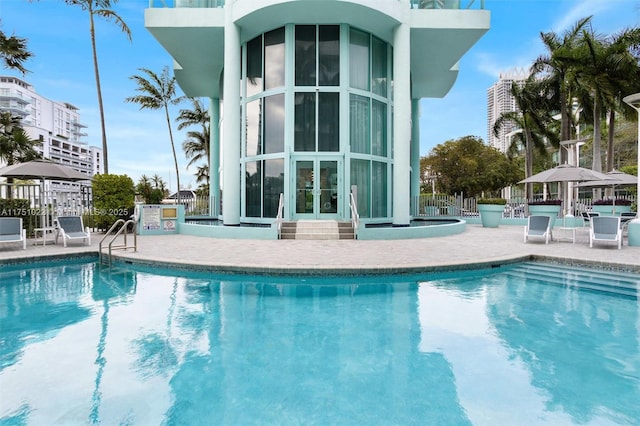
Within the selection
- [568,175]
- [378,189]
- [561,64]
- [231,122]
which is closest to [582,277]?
[568,175]

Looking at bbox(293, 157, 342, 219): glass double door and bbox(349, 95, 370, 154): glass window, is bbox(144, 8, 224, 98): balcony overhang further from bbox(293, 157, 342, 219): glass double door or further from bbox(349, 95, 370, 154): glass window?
bbox(293, 157, 342, 219): glass double door

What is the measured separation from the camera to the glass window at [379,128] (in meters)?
14.6

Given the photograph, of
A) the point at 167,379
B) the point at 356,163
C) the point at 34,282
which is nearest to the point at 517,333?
the point at 167,379

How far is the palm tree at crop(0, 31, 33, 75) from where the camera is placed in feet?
43.8

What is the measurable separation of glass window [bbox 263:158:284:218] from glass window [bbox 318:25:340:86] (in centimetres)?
366

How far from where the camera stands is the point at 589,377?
3312 mm

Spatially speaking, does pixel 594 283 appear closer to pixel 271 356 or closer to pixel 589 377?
pixel 589 377

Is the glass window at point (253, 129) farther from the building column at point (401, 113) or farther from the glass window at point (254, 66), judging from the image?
the building column at point (401, 113)

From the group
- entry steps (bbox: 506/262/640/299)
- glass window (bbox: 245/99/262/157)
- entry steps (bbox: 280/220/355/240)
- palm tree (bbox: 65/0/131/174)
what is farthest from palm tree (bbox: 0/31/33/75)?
entry steps (bbox: 506/262/640/299)

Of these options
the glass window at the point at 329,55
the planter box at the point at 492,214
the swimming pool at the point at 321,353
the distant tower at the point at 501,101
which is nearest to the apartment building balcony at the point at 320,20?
the glass window at the point at 329,55

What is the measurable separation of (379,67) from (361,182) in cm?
512

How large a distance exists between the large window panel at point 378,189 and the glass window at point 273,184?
3766 mm

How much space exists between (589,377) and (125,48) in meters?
43.7

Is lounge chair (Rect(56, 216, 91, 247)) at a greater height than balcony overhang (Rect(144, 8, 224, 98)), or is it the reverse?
balcony overhang (Rect(144, 8, 224, 98))
